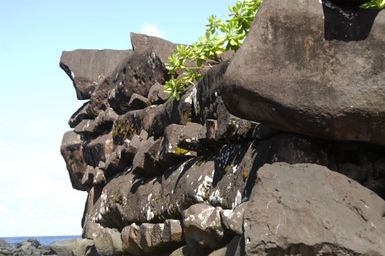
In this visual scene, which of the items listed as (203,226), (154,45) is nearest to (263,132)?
(203,226)

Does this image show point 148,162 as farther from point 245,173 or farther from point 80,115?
point 80,115

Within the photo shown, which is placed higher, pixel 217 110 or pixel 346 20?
pixel 346 20

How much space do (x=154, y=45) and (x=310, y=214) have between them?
8.10m

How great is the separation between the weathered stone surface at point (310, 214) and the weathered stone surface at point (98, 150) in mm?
7990

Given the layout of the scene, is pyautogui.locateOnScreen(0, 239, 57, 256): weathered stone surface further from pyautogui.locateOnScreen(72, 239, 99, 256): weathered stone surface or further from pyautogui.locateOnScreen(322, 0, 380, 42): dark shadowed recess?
pyautogui.locateOnScreen(322, 0, 380, 42): dark shadowed recess

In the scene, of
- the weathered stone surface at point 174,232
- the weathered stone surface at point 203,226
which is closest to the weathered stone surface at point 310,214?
the weathered stone surface at point 203,226

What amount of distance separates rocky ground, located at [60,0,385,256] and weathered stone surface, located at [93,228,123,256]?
1.54 ft

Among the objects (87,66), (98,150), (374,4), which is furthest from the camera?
(87,66)

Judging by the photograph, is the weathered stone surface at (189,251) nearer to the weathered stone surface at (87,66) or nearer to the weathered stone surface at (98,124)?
the weathered stone surface at (98,124)

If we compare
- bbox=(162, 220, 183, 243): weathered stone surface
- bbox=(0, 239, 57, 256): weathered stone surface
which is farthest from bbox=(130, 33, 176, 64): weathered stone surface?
bbox=(0, 239, 57, 256): weathered stone surface

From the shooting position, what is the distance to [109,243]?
1156 centimetres

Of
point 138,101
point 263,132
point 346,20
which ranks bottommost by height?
point 138,101

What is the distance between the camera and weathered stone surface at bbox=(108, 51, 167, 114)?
12719 mm

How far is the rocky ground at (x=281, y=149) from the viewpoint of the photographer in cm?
598
